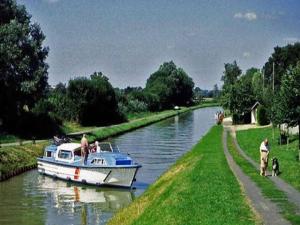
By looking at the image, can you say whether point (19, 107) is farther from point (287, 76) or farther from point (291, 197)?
point (291, 197)

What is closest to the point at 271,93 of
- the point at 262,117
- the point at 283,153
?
the point at 262,117

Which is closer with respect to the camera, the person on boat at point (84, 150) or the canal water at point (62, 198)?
the canal water at point (62, 198)

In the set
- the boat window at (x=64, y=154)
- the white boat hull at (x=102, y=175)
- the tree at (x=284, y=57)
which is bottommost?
the white boat hull at (x=102, y=175)

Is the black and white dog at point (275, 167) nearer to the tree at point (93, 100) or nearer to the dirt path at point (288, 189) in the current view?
the dirt path at point (288, 189)

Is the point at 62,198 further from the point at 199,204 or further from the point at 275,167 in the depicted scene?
the point at 199,204

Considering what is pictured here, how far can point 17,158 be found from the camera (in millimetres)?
49656

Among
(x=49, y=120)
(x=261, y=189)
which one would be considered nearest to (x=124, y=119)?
(x=49, y=120)

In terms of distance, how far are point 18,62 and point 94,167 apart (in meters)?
27.4

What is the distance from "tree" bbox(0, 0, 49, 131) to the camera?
207 feet

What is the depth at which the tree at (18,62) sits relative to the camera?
207 ft

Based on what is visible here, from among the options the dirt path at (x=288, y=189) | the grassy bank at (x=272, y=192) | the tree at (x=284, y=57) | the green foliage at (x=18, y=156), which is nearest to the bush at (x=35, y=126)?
the green foliage at (x=18, y=156)

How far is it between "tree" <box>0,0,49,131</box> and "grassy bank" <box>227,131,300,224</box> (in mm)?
31951

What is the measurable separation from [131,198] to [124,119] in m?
76.4

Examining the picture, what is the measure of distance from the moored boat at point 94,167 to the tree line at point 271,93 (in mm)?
12143
